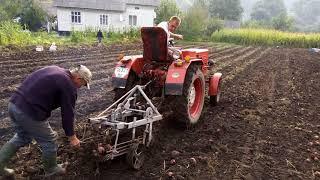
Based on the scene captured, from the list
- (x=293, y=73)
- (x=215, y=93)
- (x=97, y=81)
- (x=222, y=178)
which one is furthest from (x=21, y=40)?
(x=222, y=178)

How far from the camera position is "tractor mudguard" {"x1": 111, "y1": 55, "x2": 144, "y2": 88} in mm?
5844

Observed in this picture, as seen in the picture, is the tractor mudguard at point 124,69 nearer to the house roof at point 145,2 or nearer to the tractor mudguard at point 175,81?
the tractor mudguard at point 175,81

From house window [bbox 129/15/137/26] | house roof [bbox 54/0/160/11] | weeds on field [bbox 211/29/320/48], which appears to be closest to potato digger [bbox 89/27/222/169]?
weeds on field [bbox 211/29/320/48]

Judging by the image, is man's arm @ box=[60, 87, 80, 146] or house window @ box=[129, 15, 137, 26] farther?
house window @ box=[129, 15, 137, 26]

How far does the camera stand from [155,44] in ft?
19.3

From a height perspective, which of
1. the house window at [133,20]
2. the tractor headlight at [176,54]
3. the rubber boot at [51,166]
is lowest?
the rubber boot at [51,166]

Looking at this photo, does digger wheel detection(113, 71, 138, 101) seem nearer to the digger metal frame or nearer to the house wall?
the digger metal frame

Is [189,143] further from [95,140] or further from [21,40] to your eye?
[21,40]

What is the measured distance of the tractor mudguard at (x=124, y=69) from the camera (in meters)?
5.84

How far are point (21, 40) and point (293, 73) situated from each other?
39.1ft

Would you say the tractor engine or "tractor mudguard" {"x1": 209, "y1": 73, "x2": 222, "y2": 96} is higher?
the tractor engine

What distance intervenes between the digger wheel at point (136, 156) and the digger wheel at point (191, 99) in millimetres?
1147

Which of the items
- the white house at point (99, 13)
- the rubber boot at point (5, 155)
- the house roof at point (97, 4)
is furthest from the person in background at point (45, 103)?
the house roof at point (97, 4)

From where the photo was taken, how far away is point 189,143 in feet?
18.0
